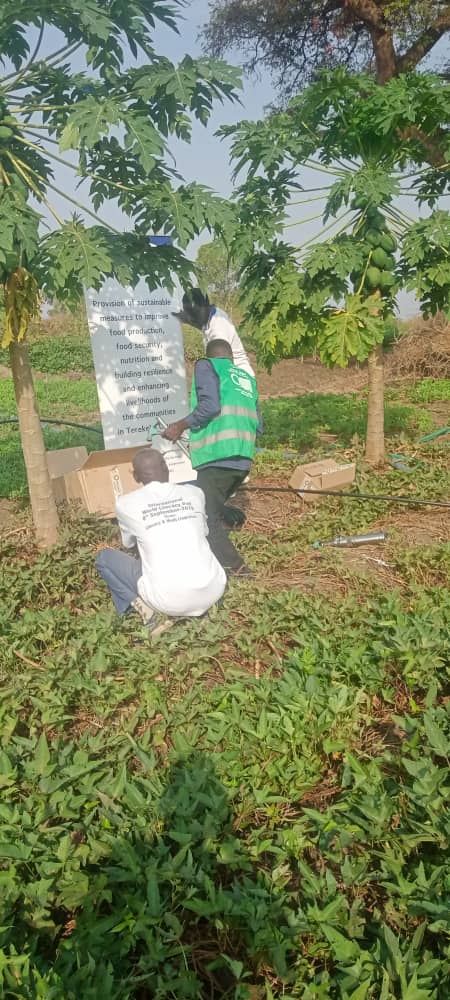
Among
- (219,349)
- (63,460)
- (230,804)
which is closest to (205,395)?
(219,349)

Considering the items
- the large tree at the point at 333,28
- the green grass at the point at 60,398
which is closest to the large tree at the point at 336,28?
the large tree at the point at 333,28

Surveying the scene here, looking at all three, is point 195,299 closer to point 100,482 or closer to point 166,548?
point 100,482

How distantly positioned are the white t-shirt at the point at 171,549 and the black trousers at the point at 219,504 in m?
0.74

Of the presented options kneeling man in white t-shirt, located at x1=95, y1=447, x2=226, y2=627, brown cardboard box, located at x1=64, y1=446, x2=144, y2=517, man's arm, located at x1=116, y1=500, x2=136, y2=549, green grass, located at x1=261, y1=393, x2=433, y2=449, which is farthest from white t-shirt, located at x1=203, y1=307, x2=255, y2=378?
green grass, located at x1=261, y1=393, x2=433, y2=449

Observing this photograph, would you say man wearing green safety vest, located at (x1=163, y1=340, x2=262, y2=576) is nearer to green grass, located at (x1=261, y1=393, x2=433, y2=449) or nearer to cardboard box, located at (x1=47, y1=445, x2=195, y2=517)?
cardboard box, located at (x1=47, y1=445, x2=195, y2=517)

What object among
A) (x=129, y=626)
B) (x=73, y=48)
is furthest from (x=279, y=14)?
(x=129, y=626)

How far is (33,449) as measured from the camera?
4535mm

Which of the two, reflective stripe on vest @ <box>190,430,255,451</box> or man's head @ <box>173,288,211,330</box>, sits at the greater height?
man's head @ <box>173,288,211,330</box>

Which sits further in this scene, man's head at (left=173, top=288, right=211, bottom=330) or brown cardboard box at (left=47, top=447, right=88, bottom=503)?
brown cardboard box at (left=47, top=447, right=88, bottom=503)

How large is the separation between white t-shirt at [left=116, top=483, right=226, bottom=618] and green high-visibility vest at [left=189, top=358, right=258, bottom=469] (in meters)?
0.80

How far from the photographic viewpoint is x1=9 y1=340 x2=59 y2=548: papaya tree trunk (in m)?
4.42

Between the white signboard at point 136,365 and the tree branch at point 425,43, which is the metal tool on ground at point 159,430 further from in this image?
the tree branch at point 425,43

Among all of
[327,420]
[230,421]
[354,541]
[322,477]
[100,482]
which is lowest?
[354,541]

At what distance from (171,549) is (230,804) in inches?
54.6
